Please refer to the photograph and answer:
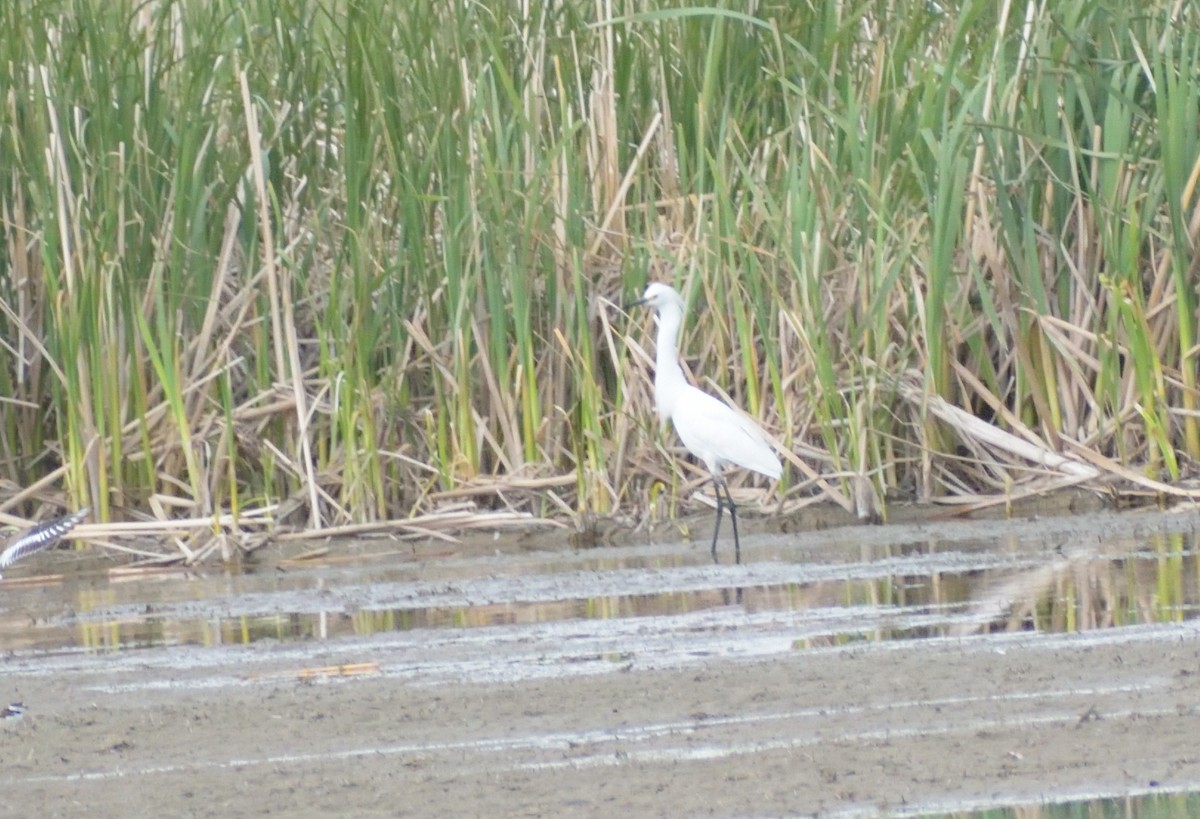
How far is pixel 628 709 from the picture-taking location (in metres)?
4.37

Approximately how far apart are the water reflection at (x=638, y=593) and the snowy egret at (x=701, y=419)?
319 millimetres

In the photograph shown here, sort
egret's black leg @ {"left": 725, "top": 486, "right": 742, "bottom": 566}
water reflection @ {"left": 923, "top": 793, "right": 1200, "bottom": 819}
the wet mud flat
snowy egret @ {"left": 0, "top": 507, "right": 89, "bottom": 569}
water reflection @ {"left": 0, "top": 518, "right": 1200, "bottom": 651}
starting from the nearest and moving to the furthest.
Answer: water reflection @ {"left": 923, "top": 793, "right": 1200, "bottom": 819}, the wet mud flat, water reflection @ {"left": 0, "top": 518, "right": 1200, "bottom": 651}, snowy egret @ {"left": 0, "top": 507, "right": 89, "bottom": 569}, egret's black leg @ {"left": 725, "top": 486, "right": 742, "bottom": 566}

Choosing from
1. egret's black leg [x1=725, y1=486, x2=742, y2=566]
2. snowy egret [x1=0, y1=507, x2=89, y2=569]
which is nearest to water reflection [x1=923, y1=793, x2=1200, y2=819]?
egret's black leg [x1=725, y1=486, x2=742, y2=566]

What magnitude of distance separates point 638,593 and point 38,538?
2075 millimetres

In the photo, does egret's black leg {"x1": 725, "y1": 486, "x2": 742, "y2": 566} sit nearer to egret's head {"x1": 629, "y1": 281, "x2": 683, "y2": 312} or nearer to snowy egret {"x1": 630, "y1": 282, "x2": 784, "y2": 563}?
snowy egret {"x1": 630, "y1": 282, "x2": 784, "y2": 563}

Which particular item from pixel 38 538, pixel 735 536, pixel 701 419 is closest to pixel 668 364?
pixel 701 419

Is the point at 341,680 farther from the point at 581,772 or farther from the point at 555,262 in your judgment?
the point at 555,262

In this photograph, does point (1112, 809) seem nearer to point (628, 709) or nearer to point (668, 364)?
point (628, 709)

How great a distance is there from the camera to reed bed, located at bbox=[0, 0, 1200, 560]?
24.6ft

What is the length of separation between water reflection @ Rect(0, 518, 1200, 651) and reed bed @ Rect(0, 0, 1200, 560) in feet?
1.54

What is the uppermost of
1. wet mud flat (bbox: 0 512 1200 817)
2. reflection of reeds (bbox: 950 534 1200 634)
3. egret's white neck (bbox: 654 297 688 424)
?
egret's white neck (bbox: 654 297 688 424)

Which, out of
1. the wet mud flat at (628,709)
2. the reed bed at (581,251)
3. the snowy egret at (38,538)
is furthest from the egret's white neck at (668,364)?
the snowy egret at (38,538)

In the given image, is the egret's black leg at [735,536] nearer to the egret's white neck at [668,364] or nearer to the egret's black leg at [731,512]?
the egret's black leg at [731,512]

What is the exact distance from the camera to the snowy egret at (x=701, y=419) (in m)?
7.26
